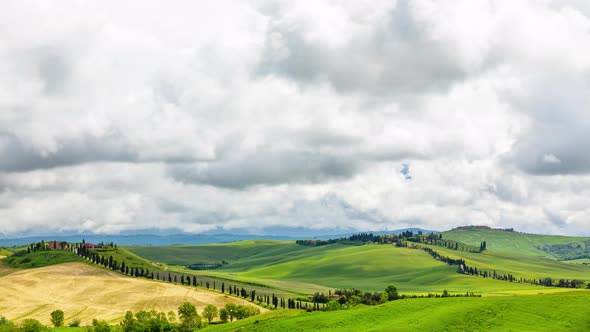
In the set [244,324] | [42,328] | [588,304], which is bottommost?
[42,328]

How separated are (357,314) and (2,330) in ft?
425

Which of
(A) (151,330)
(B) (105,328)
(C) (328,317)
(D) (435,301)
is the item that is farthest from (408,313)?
(B) (105,328)

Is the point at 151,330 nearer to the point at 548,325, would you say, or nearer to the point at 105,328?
the point at 105,328

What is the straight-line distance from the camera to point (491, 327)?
9919 cm

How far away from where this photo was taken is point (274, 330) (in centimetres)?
11612

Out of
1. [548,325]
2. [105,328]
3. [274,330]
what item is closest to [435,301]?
[548,325]

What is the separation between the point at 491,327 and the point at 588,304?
1995 centimetres

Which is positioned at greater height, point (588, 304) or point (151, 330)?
point (588, 304)

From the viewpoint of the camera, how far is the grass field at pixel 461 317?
9869cm

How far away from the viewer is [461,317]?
103 m

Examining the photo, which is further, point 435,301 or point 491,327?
point 435,301

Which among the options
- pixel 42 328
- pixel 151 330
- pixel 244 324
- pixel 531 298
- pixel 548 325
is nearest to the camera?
pixel 548 325

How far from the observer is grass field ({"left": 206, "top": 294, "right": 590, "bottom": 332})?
98688 millimetres

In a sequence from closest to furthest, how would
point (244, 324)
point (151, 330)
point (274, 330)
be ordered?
point (274, 330), point (244, 324), point (151, 330)
